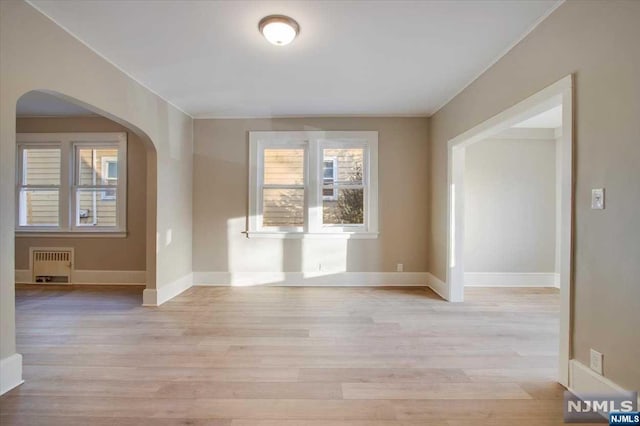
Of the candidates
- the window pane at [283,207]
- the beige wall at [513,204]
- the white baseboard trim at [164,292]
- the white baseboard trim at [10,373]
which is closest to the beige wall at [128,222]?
the white baseboard trim at [164,292]

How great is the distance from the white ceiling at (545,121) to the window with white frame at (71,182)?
5.92 meters

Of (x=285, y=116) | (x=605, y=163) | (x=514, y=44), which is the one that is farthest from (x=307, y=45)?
(x=605, y=163)

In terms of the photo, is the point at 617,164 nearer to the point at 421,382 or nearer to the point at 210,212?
the point at 421,382

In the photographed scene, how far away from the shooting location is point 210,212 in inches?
179

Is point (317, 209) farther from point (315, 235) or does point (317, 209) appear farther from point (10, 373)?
point (10, 373)

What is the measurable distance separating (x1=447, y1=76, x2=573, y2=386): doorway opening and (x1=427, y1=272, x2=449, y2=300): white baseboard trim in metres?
0.08

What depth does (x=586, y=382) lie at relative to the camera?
1.80m

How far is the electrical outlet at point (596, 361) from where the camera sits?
1.72m

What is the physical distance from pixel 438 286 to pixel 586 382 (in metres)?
2.30

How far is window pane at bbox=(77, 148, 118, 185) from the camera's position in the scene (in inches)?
181

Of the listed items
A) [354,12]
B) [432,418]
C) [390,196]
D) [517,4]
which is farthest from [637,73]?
[390,196]

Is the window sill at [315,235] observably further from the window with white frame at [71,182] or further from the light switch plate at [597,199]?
the light switch plate at [597,199]

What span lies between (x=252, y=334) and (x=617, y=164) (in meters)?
2.87

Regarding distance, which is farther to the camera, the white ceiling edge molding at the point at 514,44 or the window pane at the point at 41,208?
the window pane at the point at 41,208
